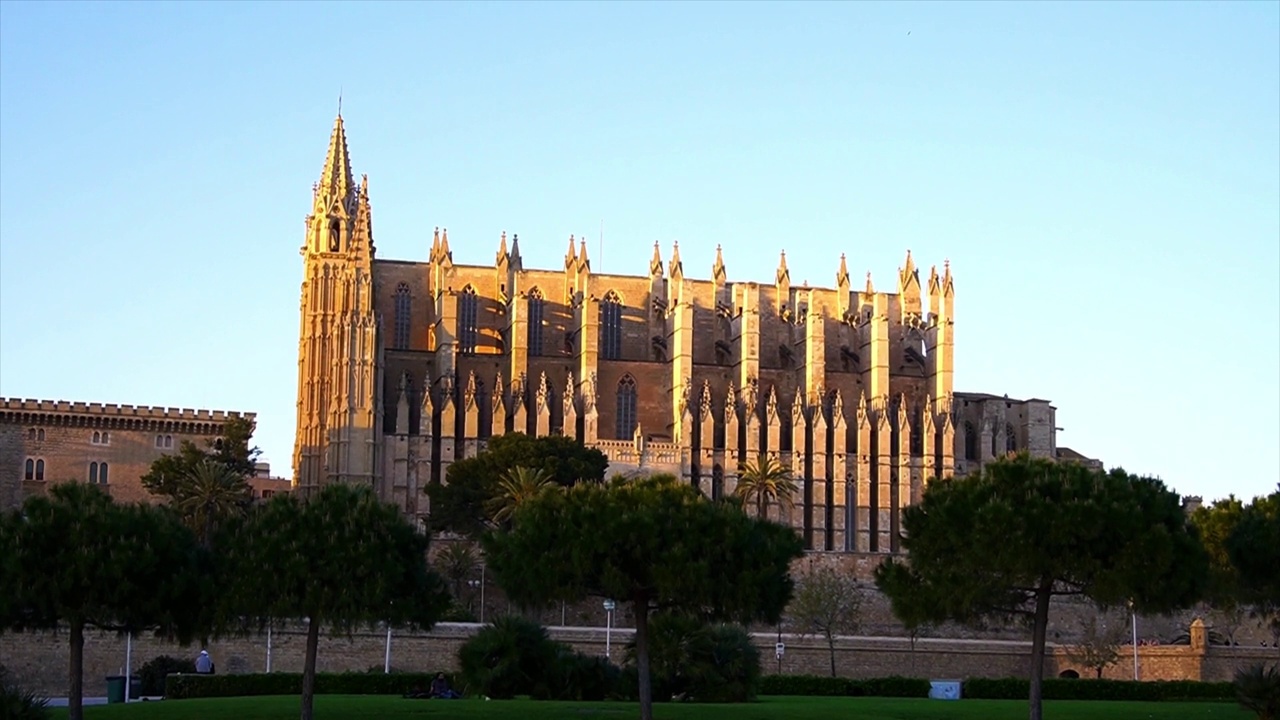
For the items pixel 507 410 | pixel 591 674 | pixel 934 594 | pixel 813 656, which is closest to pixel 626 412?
pixel 507 410

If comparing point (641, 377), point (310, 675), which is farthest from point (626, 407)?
point (310, 675)

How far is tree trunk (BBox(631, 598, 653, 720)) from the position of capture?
35.0 metres

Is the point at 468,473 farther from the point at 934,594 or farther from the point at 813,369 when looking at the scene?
the point at 934,594

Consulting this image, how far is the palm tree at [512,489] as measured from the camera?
237 ft

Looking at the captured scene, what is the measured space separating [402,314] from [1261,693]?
60.2 m

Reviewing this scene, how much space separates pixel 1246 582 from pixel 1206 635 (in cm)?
1609

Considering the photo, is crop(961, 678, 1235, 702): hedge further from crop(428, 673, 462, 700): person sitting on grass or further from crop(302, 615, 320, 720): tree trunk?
crop(302, 615, 320, 720): tree trunk

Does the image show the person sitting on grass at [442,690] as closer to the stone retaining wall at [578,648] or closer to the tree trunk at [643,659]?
the tree trunk at [643,659]

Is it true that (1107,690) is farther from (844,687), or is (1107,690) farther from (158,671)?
(158,671)

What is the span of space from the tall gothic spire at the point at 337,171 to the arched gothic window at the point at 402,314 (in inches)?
213

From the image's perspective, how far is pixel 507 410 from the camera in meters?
85.6

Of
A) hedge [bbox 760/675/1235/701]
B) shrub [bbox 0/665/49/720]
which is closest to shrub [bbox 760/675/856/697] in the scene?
hedge [bbox 760/675/1235/701]

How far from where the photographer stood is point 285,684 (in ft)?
143

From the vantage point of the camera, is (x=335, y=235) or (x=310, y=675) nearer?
(x=310, y=675)
